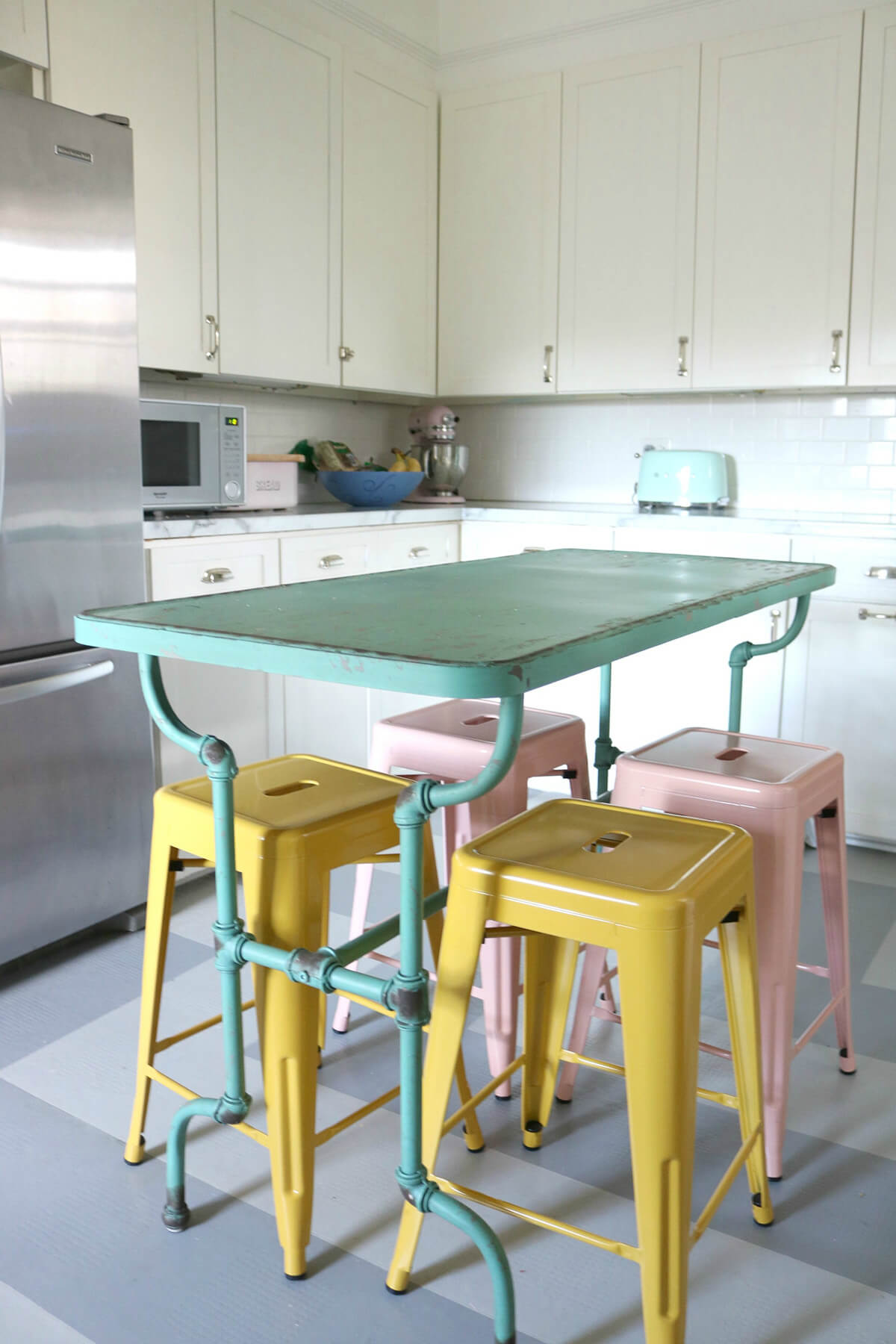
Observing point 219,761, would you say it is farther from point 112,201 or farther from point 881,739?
point 881,739

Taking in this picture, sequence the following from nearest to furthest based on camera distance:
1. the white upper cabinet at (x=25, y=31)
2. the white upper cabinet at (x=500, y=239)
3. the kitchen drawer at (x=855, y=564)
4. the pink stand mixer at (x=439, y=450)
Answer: the white upper cabinet at (x=25, y=31) → the kitchen drawer at (x=855, y=564) → the white upper cabinet at (x=500, y=239) → the pink stand mixer at (x=439, y=450)

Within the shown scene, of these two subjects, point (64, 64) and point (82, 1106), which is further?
point (64, 64)

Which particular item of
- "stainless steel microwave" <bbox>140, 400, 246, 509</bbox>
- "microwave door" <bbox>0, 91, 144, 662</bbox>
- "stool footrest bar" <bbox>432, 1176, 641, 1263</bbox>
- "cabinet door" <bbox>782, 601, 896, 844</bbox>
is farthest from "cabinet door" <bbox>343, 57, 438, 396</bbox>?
"stool footrest bar" <bbox>432, 1176, 641, 1263</bbox>

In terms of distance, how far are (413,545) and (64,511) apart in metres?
1.46

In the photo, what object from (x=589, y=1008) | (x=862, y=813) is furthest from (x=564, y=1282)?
(x=862, y=813)

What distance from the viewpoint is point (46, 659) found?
2221 millimetres

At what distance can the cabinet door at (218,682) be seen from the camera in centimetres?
260

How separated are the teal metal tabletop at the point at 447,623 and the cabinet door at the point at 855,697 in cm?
117

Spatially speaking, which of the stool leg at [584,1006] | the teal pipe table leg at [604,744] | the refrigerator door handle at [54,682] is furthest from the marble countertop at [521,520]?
the stool leg at [584,1006]

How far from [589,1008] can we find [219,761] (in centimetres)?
78

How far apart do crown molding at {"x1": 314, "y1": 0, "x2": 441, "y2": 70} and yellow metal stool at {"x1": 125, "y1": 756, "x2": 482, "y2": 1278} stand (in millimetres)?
2814

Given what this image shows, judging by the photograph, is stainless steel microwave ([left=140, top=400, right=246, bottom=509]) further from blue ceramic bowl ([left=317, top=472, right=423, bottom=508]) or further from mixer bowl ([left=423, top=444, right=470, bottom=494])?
mixer bowl ([left=423, top=444, right=470, bottom=494])

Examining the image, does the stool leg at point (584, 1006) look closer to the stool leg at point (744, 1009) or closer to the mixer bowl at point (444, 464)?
the stool leg at point (744, 1009)

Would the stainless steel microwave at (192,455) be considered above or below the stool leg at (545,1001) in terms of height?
above
